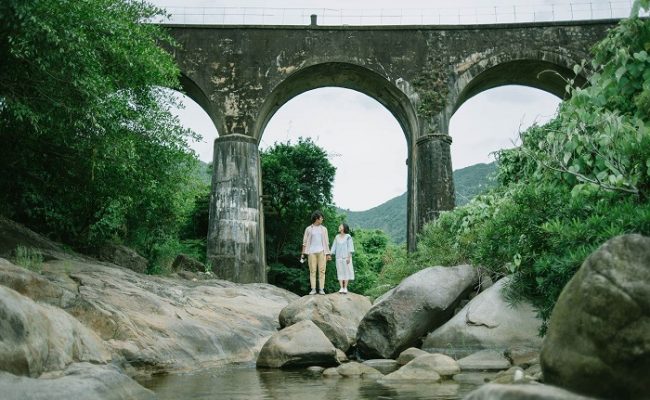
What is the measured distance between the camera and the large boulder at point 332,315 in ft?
30.6

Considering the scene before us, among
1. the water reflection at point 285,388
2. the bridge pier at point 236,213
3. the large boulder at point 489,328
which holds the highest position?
the bridge pier at point 236,213

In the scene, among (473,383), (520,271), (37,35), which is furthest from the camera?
(37,35)

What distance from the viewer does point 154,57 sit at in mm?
11984

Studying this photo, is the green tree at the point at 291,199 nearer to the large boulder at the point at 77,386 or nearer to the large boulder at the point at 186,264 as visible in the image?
A: the large boulder at the point at 186,264

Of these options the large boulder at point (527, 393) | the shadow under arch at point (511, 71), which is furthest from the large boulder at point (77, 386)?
the shadow under arch at point (511, 71)

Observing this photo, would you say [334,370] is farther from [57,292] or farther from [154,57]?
[154,57]

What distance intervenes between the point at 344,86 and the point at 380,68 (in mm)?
1802

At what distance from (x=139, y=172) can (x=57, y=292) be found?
4.99 m

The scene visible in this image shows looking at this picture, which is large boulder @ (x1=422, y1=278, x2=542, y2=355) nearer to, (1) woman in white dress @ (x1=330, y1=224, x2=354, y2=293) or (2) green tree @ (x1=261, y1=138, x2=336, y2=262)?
(1) woman in white dress @ (x1=330, y1=224, x2=354, y2=293)

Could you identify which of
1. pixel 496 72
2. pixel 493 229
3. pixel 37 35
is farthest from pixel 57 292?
pixel 496 72

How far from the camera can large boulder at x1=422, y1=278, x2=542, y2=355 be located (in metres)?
7.80

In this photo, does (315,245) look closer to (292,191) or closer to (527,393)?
(527,393)

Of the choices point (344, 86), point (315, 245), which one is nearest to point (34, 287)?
point (315, 245)

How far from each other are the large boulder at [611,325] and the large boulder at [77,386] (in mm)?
3033
